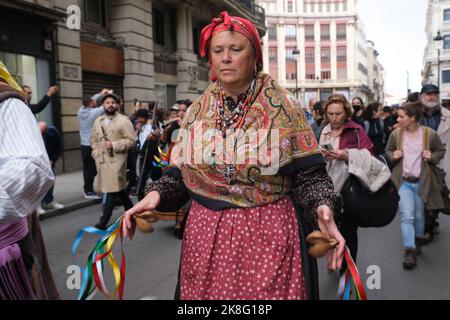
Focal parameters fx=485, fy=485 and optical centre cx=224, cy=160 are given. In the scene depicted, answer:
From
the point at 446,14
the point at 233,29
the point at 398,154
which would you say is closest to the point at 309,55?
the point at 446,14

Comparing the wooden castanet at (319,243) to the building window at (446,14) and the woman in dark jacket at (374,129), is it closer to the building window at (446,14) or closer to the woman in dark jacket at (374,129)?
the woman in dark jacket at (374,129)

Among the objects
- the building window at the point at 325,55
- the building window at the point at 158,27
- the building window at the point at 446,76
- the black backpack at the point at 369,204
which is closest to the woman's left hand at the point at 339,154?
the black backpack at the point at 369,204

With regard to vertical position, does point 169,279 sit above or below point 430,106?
below

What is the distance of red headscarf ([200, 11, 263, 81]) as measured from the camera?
222 centimetres

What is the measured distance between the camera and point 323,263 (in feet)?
17.6

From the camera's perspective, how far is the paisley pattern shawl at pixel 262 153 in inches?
84.8

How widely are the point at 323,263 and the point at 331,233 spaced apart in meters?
3.56

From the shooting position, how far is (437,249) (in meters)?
5.96

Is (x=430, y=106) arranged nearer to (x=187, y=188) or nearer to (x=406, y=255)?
(x=406, y=255)

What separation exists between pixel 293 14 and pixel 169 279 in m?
84.2

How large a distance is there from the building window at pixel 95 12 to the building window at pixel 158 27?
3.60m

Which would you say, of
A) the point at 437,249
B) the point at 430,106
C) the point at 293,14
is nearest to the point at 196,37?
the point at 430,106

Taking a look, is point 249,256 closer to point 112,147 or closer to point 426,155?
point 426,155
